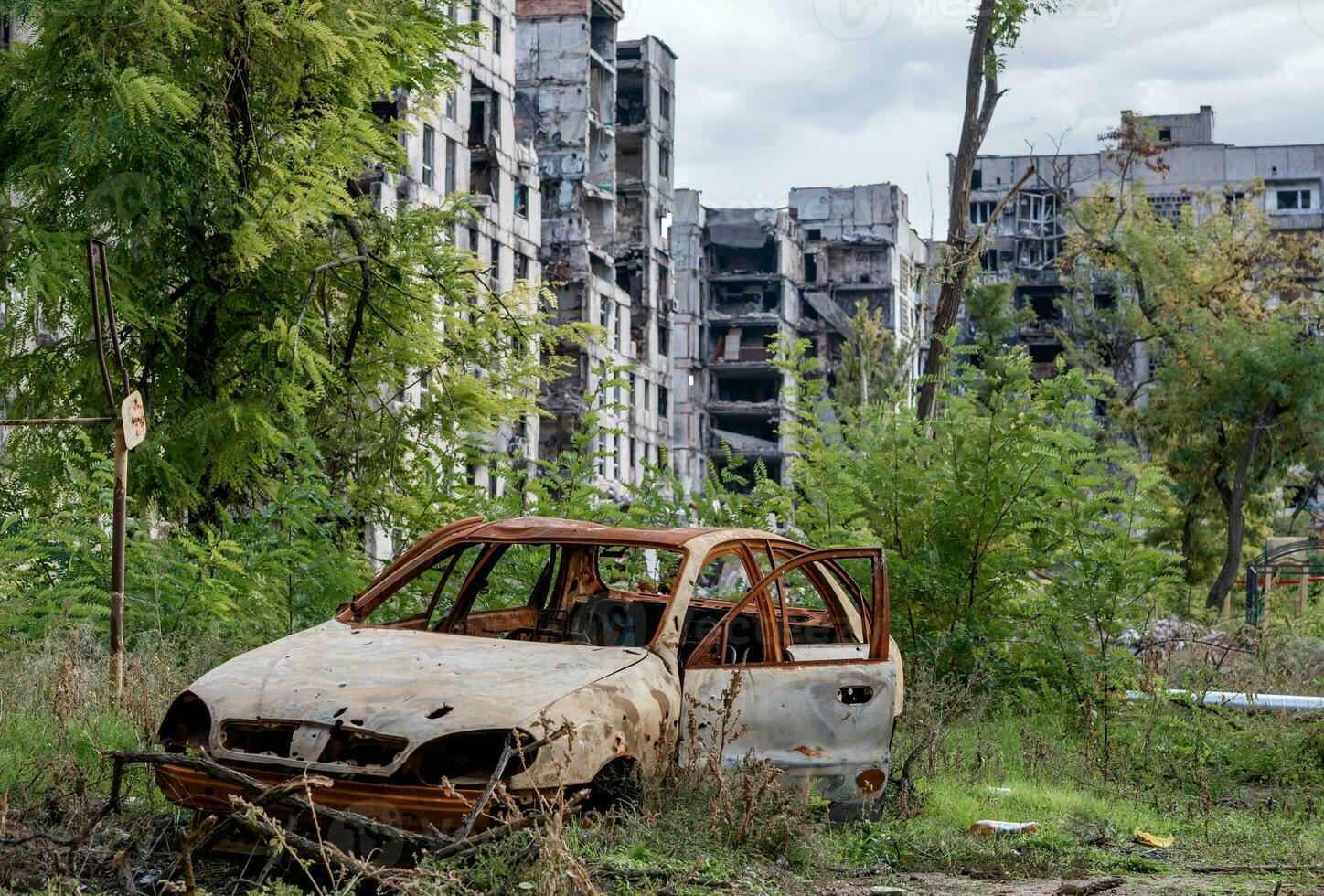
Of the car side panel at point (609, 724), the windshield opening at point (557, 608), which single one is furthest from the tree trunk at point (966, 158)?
the car side panel at point (609, 724)

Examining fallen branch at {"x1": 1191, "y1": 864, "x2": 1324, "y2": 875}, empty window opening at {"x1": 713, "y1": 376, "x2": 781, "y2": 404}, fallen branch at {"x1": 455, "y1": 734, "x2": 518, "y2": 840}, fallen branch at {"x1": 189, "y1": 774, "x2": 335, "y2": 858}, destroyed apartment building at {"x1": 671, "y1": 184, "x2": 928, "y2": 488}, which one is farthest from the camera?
empty window opening at {"x1": 713, "y1": 376, "x2": 781, "y2": 404}

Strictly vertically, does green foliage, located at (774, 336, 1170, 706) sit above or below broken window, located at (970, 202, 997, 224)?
below

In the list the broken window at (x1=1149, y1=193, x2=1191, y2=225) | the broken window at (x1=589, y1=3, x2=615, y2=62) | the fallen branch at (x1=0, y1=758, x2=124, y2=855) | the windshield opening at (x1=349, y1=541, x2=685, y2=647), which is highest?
the broken window at (x1=589, y1=3, x2=615, y2=62)

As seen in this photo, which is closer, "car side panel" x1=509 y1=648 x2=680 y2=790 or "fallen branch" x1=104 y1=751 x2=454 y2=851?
"fallen branch" x1=104 y1=751 x2=454 y2=851

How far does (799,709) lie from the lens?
7.91m

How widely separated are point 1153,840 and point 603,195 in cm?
5551

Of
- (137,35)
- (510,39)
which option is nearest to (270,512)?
(137,35)

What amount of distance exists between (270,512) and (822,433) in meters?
5.38

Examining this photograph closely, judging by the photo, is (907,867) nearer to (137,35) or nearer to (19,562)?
(19,562)

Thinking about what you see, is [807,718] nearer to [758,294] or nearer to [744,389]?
[758,294]

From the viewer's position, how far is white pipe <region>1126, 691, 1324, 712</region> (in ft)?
41.7

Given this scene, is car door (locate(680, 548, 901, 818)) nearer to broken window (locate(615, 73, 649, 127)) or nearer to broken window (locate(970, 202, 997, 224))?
broken window (locate(615, 73, 649, 127))

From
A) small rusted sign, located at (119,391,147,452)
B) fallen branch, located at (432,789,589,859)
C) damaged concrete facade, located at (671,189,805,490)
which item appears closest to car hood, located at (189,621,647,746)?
fallen branch, located at (432,789,589,859)

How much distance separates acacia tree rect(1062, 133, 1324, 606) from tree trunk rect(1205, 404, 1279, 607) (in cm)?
3
